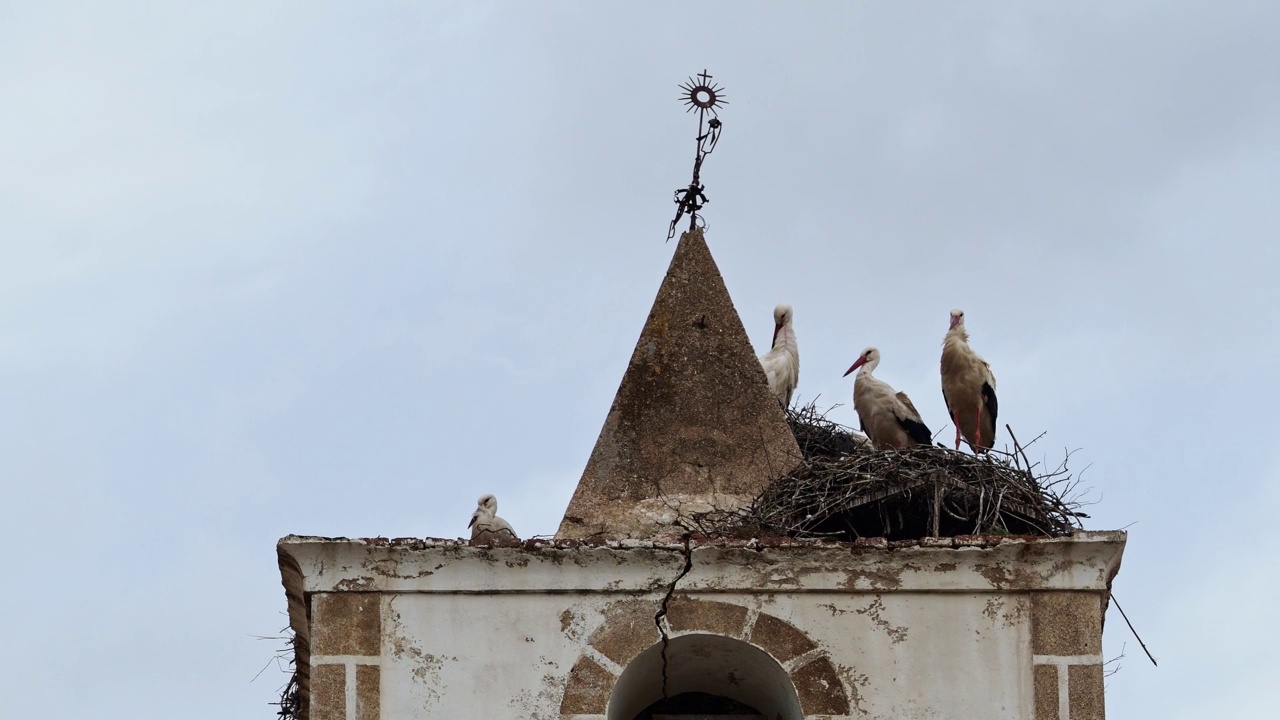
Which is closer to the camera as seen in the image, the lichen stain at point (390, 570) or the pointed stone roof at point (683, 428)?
the lichen stain at point (390, 570)

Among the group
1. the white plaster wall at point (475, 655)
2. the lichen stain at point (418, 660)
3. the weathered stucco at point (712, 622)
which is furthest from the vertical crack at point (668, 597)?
the lichen stain at point (418, 660)

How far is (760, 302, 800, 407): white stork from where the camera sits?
18047 millimetres

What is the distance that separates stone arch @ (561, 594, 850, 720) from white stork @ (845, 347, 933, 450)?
476 centimetres

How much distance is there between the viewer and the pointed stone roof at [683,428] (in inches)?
540

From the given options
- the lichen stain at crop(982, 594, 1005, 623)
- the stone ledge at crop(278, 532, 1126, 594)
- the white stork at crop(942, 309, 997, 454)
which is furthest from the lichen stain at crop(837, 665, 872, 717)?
the white stork at crop(942, 309, 997, 454)

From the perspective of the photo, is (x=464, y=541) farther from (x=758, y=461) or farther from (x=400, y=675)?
(x=758, y=461)

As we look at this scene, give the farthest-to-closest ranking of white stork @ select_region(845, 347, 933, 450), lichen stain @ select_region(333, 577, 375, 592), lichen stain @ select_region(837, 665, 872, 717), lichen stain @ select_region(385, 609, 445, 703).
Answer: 1. white stork @ select_region(845, 347, 933, 450)
2. lichen stain @ select_region(333, 577, 375, 592)
3. lichen stain @ select_region(385, 609, 445, 703)
4. lichen stain @ select_region(837, 665, 872, 717)

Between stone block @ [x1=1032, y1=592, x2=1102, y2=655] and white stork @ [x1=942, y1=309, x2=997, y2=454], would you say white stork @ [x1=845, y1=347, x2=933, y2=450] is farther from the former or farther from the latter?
stone block @ [x1=1032, y1=592, x2=1102, y2=655]

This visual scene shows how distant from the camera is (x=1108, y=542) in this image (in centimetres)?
1227

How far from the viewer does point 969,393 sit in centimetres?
1803

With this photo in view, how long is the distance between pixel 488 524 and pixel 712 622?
3440 mm

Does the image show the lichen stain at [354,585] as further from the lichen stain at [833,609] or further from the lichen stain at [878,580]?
the lichen stain at [878,580]

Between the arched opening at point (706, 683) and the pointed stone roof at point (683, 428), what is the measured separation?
0.90 metres

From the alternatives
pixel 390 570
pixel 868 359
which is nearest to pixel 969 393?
pixel 868 359
